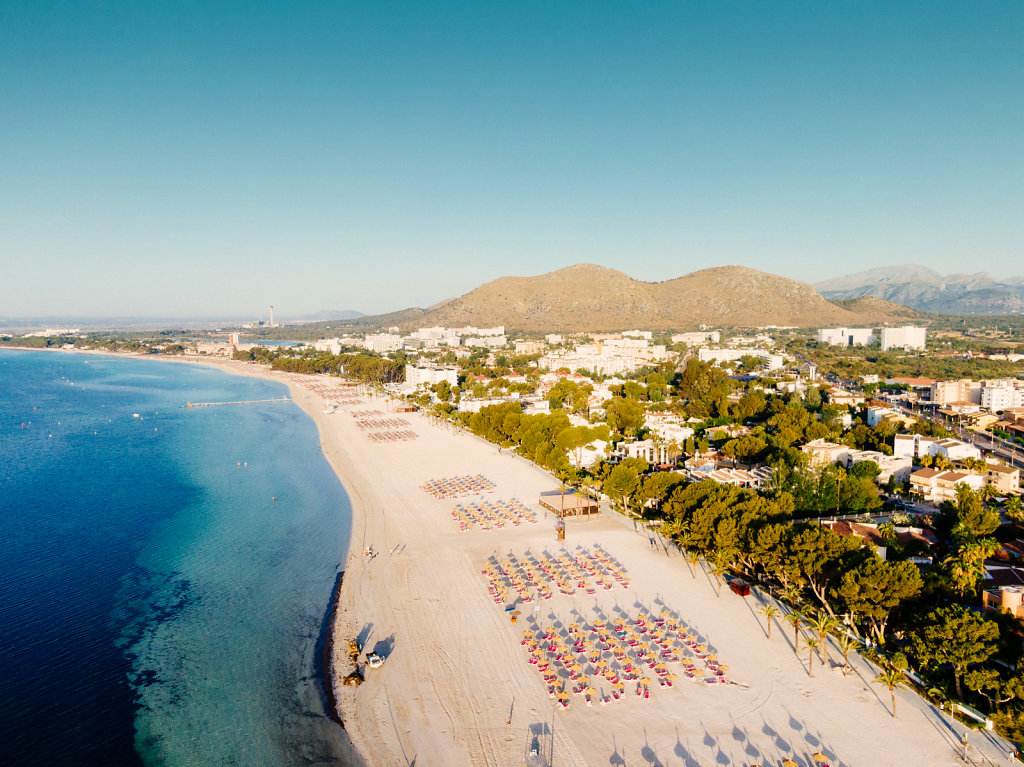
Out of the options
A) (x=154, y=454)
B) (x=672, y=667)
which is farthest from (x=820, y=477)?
(x=154, y=454)

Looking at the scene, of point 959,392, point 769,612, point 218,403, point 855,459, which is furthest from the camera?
point 218,403

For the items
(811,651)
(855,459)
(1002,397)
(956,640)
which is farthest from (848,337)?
(956,640)

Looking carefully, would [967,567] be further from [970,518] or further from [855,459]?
[855,459]

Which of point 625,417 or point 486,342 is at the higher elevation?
point 486,342

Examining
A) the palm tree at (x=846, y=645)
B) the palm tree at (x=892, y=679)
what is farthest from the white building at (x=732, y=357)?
the palm tree at (x=892, y=679)

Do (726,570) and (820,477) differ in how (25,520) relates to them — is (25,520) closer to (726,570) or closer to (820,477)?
(726,570)

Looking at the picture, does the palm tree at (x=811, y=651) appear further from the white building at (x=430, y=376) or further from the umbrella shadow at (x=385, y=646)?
the white building at (x=430, y=376)

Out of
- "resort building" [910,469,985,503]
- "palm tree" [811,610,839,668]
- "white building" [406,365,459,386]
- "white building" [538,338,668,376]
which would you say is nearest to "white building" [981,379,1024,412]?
"resort building" [910,469,985,503]
